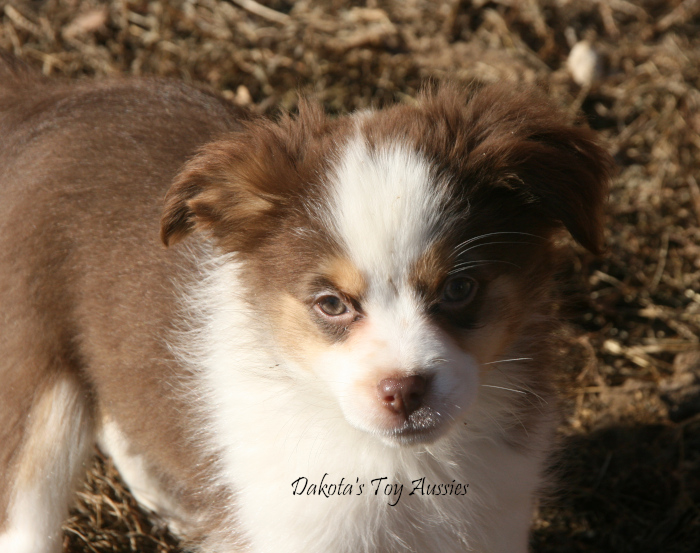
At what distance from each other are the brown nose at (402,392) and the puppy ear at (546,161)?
79 centimetres

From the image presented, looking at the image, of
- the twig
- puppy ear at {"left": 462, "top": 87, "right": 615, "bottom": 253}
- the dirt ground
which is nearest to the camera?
puppy ear at {"left": 462, "top": 87, "right": 615, "bottom": 253}

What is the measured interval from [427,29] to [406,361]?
460 cm

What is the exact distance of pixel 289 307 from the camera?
9.91 feet

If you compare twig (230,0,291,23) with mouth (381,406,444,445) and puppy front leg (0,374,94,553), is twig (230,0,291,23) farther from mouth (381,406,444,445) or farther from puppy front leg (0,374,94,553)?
mouth (381,406,444,445)

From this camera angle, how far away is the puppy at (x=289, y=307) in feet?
9.04

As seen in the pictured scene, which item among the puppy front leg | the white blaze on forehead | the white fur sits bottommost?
the white fur

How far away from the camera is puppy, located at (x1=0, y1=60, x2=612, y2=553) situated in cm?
275

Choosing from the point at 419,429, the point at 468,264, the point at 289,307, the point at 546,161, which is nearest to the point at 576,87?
the point at 546,161

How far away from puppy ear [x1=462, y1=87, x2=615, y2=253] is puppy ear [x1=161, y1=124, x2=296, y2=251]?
2.32 ft

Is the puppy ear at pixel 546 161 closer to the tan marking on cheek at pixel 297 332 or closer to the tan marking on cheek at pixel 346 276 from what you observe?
the tan marking on cheek at pixel 346 276

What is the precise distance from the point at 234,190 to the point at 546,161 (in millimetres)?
1110

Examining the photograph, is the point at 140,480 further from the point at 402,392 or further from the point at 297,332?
the point at 402,392

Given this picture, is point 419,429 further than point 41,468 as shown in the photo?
No

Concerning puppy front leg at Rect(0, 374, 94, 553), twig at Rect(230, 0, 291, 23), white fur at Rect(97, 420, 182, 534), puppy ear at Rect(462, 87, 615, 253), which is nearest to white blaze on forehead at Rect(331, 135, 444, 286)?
puppy ear at Rect(462, 87, 615, 253)
